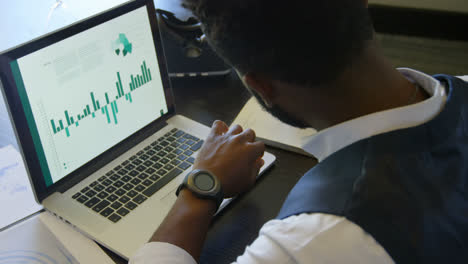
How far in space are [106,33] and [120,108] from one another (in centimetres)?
16

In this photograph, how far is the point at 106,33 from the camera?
0.87m

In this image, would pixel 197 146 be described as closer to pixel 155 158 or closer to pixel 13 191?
pixel 155 158

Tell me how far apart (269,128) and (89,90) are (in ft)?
1.35

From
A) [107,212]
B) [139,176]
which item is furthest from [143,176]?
[107,212]

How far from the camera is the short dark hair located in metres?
0.54

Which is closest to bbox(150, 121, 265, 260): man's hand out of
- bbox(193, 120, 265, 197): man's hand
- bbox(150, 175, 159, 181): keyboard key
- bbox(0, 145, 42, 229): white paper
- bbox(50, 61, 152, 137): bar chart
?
bbox(193, 120, 265, 197): man's hand

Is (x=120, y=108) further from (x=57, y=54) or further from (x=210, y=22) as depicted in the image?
(x=210, y=22)

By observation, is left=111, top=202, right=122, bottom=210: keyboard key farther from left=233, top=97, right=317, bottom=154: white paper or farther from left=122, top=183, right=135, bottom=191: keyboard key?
left=233, top=97, right=317, bottom=154: white paper

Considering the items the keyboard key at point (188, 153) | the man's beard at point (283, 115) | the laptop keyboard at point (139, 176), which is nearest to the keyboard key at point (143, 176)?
the laptop keyboard at point (139, 176)

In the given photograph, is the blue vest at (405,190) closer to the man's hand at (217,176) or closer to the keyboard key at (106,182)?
the man's hand at (217,176)

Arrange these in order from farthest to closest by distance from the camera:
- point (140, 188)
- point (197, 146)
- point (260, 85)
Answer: point (197, 146) → point (140, 188) → point (260, 85)

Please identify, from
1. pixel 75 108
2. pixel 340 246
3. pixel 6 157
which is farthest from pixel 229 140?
pixel 6 157

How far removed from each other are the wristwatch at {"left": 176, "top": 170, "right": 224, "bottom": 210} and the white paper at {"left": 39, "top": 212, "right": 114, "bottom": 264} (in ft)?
0.56

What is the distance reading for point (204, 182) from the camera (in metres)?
0.78
